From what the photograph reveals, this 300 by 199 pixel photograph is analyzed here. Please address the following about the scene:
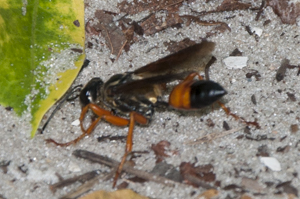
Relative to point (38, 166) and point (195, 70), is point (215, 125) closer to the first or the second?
point (195, 70)

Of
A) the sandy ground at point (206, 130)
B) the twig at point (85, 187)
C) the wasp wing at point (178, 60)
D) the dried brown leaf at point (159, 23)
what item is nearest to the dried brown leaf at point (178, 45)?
the sandy ground at point (206, 130)

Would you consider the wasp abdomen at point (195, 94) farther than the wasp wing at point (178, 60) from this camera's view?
No

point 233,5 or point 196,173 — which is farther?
point 233,5

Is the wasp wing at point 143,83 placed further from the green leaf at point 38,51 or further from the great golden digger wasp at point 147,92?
the green leaf at point 38,51

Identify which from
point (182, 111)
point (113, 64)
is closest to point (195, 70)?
point (182, 111)

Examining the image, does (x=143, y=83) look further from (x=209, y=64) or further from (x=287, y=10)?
(x=287, y=10)

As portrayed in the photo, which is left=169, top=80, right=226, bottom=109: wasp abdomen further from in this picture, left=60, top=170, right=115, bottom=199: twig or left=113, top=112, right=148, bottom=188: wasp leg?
left=60, top=170, right=115, bottom=199: twig

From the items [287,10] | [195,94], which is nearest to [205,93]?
[195,94]

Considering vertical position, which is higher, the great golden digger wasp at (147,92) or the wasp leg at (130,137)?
the great golden digger wasp at (147,92)

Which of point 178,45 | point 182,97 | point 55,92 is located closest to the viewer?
point 182,97
